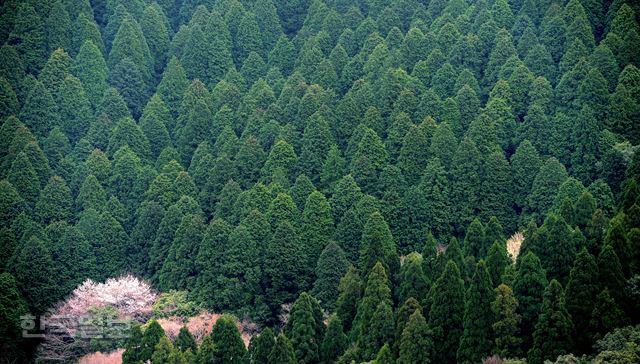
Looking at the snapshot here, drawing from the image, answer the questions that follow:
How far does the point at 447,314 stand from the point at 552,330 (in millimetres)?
4266

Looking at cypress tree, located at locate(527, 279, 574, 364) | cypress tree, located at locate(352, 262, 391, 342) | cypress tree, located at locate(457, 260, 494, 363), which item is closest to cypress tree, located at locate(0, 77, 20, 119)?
cypress tree, located at locate(352, 262, 391, 342)


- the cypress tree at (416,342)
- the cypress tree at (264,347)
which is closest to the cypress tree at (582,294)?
the cypress tree at (416,342)

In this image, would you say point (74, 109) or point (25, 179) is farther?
point (74, 109)

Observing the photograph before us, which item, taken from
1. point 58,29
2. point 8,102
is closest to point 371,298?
point 8,102

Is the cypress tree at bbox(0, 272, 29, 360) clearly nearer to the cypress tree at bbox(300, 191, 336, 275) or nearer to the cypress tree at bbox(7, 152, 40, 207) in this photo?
the cypress tree at bbox(7, 152, 40, 207)

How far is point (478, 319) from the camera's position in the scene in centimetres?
3825

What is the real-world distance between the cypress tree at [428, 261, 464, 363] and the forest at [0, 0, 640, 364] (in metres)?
0.07

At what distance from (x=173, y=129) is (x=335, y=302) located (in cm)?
1830

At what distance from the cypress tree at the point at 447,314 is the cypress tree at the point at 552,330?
3158 mm

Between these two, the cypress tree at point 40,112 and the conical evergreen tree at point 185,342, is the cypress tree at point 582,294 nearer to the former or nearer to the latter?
the conical evergreen tree at point 185,342

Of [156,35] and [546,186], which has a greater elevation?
[156,35]

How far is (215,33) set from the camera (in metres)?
66.4

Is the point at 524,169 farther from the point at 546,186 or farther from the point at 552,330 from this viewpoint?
the point at 552,330

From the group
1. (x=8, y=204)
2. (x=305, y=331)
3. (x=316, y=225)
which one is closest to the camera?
(x=305, y=331)
